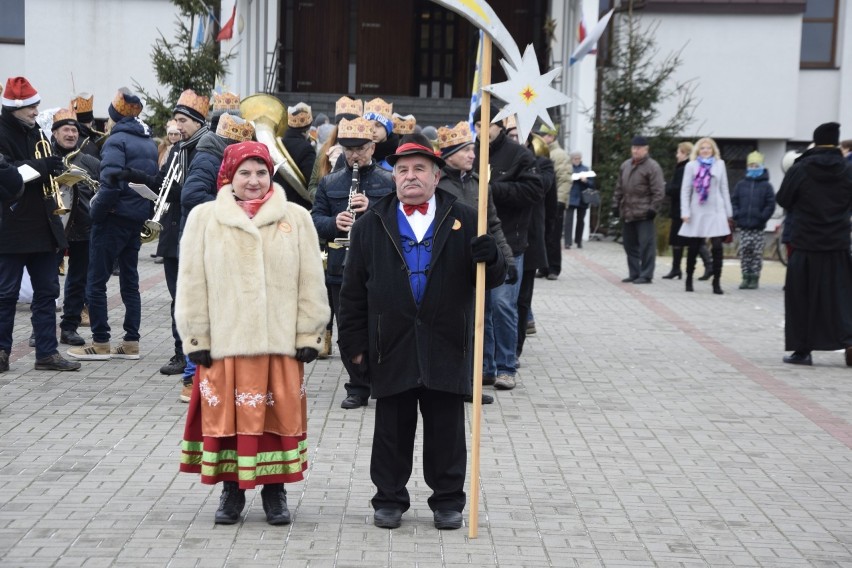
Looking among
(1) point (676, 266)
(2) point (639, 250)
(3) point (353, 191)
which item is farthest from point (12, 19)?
(3) point (353, 191)

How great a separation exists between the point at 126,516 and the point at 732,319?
967cm

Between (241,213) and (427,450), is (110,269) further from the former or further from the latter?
(427,450)

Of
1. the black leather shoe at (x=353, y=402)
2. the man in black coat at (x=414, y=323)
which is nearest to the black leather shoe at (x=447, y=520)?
the man in black coat at (x=414, y=323)

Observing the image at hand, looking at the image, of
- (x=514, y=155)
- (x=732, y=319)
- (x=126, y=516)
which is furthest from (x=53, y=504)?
(x=732, y=319)

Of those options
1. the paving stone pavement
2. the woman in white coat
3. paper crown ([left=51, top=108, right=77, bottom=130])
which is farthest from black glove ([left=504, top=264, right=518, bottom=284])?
the woman in white coat

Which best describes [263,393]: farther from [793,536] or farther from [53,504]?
[793,536]

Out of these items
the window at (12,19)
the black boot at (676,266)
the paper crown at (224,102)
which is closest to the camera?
the paper crown at (224,102)

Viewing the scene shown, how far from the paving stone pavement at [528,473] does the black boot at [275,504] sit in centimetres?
7

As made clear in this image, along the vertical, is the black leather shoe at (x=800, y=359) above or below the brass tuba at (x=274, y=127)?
below

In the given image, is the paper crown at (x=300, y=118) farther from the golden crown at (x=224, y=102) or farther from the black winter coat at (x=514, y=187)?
the black winter coat at (x=514, y=187)

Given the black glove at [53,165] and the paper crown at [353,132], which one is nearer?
the paper crown at [353,132]

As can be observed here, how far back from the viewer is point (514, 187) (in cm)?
939

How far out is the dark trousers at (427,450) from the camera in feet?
20.0

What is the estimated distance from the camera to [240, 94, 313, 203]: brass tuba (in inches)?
401
